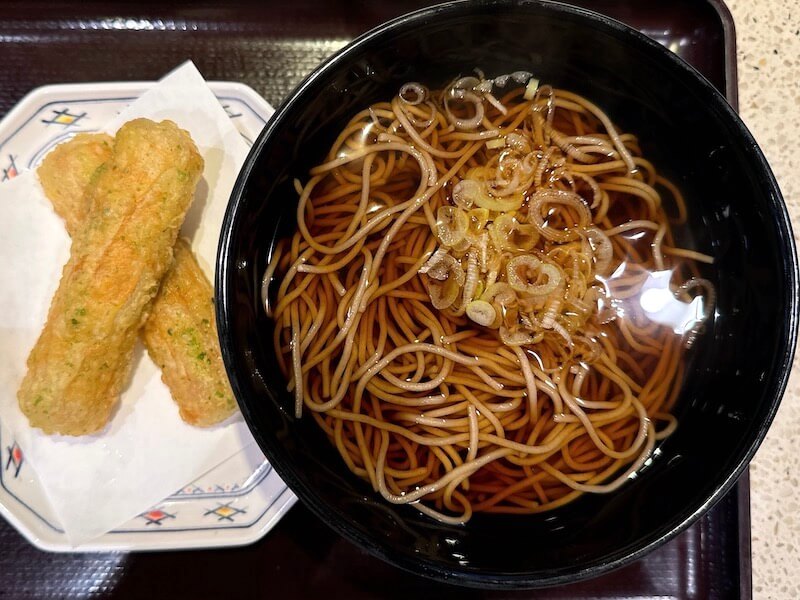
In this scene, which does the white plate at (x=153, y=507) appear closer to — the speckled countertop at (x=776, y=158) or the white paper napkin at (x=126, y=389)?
the white paper napkin at (x=126, y=389)

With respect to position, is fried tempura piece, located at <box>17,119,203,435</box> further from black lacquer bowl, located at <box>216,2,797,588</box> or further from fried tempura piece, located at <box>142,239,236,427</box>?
black lacquer bowl, located at <box>216,2,797,588</box>

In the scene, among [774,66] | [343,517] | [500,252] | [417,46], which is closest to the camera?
[343,517]

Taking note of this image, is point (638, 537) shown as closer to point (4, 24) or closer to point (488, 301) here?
point (488, 301)

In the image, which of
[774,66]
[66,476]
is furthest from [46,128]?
[774,66]

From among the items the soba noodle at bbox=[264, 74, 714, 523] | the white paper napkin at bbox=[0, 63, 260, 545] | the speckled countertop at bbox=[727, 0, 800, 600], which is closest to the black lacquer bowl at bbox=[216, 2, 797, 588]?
the soba noodle at bbox=[264, 74, 714, 523]

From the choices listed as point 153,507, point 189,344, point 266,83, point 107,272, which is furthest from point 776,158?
point 153,507
